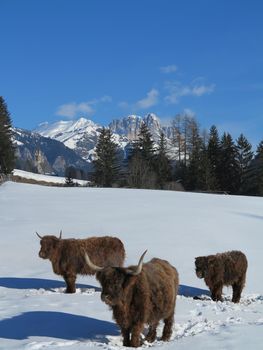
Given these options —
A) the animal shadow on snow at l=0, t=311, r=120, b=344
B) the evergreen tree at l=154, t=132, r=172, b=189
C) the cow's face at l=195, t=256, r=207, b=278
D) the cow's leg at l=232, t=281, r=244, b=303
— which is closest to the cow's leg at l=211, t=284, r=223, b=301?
the cow's leg at l=232, t=281, r=244, b=303

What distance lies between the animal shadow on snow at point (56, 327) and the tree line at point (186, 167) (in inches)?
1920

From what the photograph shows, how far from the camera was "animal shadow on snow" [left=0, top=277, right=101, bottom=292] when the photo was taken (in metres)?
14.2

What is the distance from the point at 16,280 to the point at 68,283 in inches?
104

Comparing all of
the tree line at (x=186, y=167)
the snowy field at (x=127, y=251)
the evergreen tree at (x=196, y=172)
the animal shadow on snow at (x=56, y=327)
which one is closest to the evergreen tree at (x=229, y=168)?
the tree line at (x=186, y=167)

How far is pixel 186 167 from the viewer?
66.9 metres

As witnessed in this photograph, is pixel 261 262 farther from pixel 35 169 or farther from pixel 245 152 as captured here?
pixel 35 169

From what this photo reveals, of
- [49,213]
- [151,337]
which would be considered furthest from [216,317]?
[49,213]

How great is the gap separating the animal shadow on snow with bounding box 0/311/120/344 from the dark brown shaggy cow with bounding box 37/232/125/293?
3.26 m

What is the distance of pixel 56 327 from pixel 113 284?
2.07m

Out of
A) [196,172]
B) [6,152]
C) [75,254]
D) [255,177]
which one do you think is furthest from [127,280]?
[6,152]

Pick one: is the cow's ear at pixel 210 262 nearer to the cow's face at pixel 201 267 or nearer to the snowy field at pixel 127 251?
the cow's face at pixel 201 267

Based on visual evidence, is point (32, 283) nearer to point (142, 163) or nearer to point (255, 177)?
point (255, 177)

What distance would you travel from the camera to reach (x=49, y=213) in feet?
86.8

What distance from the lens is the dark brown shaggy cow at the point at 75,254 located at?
43.9 feet
